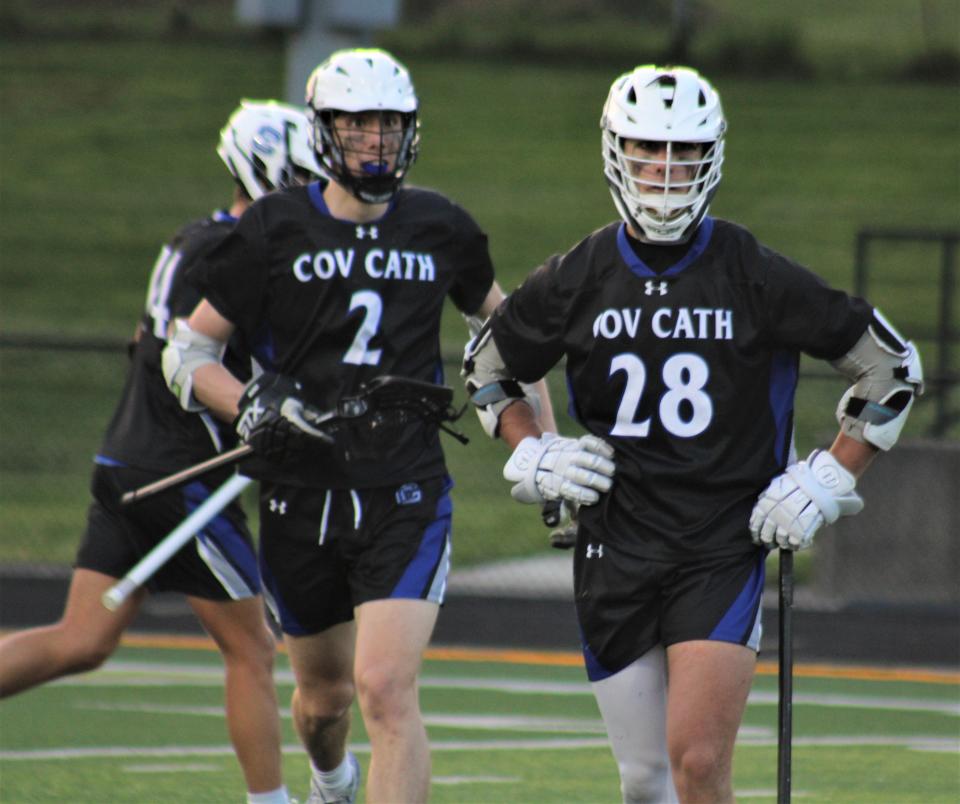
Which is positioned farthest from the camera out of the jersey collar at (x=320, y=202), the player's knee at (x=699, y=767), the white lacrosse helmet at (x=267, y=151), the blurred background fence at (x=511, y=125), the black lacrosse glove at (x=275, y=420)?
the blurred background fence at (x=511, y=125)

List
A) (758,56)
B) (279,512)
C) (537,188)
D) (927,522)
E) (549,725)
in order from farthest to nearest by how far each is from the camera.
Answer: (758,56)
(537,188)
(927,522)
(549,725)
(279,512)

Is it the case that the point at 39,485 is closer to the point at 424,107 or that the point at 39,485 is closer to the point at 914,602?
the point at 914,602

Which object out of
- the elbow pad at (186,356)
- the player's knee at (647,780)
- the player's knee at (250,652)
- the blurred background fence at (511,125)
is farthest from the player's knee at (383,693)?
the blurred background fence at (511,125)

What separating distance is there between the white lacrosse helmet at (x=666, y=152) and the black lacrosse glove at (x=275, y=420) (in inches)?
43.4

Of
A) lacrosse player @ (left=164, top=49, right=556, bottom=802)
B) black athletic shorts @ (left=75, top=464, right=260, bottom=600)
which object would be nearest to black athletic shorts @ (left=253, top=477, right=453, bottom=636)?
lacrosse player @ (left=164, top=49, right=556, bottom=802)

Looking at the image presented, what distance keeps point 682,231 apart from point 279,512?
1.55 meters

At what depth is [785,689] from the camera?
5.27m

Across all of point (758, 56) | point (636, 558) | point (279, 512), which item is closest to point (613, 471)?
point (636, 558)

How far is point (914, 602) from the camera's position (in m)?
11.5

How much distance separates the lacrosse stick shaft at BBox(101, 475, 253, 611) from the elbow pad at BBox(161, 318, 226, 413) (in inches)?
13.3

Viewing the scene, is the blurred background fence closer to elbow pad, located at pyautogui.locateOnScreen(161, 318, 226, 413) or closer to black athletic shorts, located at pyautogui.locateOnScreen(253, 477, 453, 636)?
elbow pad, located at pyautogui.locateOnScreen(161, 318, 226, 413)

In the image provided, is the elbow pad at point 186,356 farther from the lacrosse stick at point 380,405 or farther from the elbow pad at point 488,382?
the elbow pad at point 488,382

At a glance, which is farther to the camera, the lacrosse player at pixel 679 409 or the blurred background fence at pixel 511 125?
the blurred background fence at pixel 511 125

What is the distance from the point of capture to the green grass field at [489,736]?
7.30 metres
